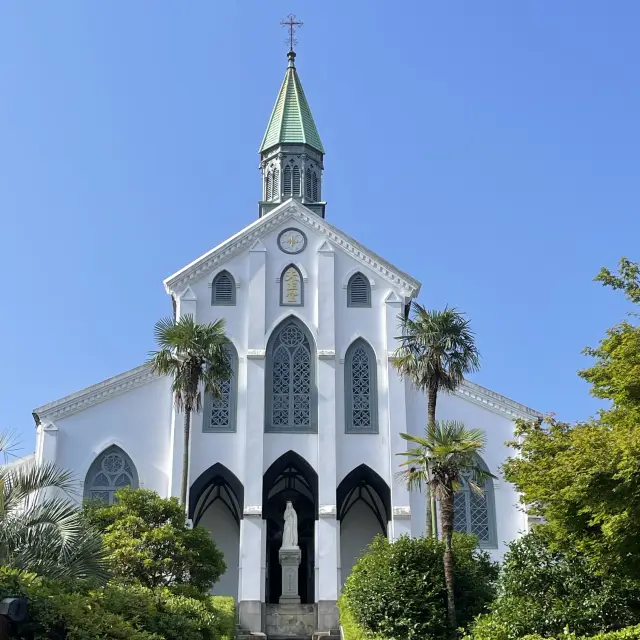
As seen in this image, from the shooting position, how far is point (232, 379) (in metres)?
36.6

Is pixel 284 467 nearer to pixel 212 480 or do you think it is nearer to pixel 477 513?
pixel 212 480

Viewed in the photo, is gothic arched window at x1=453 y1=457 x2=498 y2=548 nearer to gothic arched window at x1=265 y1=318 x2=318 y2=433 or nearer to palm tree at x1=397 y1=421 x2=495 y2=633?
gothic arched window at x1=265 y1=318 x2=318 y2=433

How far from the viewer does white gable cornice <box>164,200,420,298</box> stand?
37938mm

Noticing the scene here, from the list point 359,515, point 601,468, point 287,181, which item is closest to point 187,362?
point 359,515

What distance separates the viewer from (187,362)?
106 feet

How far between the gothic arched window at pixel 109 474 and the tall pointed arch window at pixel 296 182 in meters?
14.8

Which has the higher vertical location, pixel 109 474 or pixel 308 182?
pixel 308 182

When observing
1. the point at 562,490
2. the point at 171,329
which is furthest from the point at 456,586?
the point at 171,329

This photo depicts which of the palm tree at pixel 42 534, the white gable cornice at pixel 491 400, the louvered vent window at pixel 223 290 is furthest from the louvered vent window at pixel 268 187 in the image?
the palm tree at pixel 42 534

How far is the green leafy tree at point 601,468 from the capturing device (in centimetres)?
1884

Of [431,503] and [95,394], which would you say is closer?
[431,503]

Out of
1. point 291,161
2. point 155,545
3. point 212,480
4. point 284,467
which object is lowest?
point 155,545

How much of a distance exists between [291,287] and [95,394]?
8.54 meters

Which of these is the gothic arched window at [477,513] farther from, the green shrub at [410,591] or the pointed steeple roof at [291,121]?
the pointed steeple roof at [291,121]
